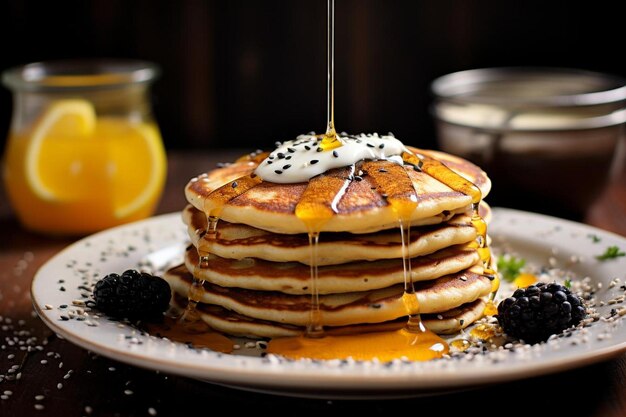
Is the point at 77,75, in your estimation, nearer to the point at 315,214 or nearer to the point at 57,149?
the point at 57,149

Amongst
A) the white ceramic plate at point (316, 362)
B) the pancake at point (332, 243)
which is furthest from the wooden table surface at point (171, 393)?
the pancake at point (332, 243)

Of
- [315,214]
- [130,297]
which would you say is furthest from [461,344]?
[130,297]

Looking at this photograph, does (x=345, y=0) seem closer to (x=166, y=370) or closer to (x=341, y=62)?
(x=341, y=62)

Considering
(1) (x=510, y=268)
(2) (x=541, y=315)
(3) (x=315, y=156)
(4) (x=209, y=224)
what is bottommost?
(1) (x=510, y=268)

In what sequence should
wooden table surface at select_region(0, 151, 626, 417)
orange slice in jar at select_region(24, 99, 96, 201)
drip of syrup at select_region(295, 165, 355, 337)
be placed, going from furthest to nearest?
orange slice in jar at select_region(24, 99, 96, 201), drip of syrup at select_region(295, 165, 355, 337), wooden table surface at select_region(0, 151, 626, 417)

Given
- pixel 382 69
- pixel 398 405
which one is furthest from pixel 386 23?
pixel 398 405

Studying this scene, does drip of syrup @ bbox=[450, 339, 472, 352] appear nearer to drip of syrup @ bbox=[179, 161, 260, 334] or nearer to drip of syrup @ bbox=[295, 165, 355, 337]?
drip of syrup @ bbox=[295, 165, 355, 337]

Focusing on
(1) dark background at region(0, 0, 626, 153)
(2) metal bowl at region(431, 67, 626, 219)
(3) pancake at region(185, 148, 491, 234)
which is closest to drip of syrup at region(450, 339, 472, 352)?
(3) pancake at region(185, 148, 491, 234)
